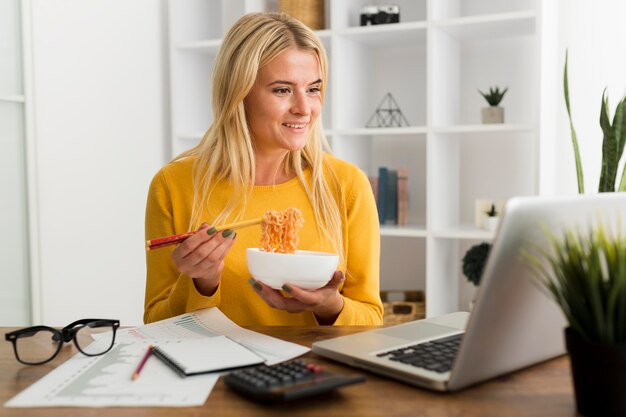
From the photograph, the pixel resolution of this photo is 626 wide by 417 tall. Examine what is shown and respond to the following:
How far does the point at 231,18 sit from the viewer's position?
3844mm

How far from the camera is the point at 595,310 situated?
839 millimetres

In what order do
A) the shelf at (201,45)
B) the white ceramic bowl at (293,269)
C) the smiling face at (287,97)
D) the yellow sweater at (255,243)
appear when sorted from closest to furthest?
the white ceramic bowl at (293,269) → the yellow sweater at (255,243) → the smiling face at (287,97) → the shelf at (201,45)

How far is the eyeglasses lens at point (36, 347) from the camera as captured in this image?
1.23 metres

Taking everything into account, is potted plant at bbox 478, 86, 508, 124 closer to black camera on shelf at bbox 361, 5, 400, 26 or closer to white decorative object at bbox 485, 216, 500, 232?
white decorative object at bbox 485, 216, 500, 232

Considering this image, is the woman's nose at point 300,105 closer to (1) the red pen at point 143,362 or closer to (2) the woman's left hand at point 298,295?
(2) the woman's left hand at point 298,295

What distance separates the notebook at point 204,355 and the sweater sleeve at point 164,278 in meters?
0.38

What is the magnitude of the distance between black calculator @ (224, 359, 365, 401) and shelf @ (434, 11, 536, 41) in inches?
→ 92.7

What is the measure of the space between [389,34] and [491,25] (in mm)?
462

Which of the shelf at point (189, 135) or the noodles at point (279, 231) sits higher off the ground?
the shelf at point (189, 135)

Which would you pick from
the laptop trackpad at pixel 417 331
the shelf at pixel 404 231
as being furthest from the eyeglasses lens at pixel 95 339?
the shelf at pixel 404 231

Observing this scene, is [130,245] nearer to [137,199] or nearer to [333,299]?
[137,199]

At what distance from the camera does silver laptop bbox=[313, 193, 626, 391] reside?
2.92ft

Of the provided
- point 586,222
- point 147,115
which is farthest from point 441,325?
point 147,115

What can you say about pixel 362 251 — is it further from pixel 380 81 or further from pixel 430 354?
pixel 380 81
